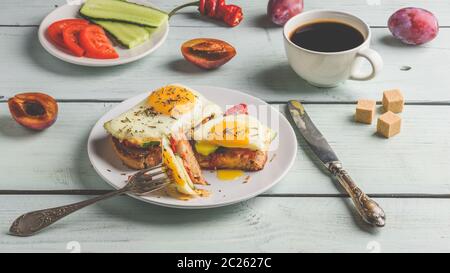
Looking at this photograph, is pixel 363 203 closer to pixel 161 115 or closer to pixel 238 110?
pixel 238 110

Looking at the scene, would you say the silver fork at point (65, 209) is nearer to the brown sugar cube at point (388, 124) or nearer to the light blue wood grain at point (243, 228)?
the light blue wood grain at point (243, 228)

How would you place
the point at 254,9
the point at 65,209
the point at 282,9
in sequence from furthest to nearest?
1. the point at 254,9
2. the point at 282,9
3. the point at 65,209

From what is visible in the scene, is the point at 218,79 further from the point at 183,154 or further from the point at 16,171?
the point at 16,171

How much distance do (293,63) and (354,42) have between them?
19 cm

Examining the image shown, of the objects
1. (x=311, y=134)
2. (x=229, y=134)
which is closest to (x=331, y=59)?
(x=311, y=134)

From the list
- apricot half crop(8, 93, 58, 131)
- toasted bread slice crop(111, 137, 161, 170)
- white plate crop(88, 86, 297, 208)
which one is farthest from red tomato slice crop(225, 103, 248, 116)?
apricot half crop(8, 93, 58, 131)

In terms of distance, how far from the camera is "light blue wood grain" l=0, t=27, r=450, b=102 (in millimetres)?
2086

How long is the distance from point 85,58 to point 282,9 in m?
0.70

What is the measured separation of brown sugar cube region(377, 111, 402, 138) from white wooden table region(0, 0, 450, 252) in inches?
0.9

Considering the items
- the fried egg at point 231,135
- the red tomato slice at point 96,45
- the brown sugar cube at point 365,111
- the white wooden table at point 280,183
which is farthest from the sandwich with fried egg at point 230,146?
the red tomato slice at point 96,45

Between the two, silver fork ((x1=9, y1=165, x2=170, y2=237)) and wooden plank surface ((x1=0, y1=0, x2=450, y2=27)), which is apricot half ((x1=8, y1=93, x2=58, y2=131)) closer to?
silver fork ((x1=9, y1=165, x2=170, y2=237))

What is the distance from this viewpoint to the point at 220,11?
2398 mm

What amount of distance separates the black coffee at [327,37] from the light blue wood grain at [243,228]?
0.55 m
